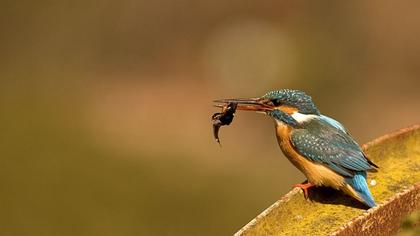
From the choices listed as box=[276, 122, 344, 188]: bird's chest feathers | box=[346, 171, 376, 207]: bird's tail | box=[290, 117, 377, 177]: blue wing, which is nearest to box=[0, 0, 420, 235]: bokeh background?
box=[276, 122, 344, 188]: bird's chest feathers

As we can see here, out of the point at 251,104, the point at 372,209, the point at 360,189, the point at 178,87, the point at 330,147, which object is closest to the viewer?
the point at 372,209

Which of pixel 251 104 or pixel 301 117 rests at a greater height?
pixel 251 104

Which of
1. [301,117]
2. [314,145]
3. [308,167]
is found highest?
[301,117]

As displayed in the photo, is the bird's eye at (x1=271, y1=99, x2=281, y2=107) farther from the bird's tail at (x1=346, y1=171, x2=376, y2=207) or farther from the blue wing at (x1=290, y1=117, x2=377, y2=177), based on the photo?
the bird's tail at (x1=346, y1=171, x2=376, y2=207)

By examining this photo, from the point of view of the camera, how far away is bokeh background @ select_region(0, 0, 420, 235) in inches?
390

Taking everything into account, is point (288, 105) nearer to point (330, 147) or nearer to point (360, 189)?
point (330, 147)

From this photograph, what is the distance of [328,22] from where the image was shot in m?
11.9

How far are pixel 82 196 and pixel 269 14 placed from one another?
4062mm

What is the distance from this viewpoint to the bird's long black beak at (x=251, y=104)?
479 centimetres

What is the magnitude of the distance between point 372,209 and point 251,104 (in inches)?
50.1

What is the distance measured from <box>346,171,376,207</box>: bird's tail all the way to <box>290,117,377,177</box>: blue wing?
42mm

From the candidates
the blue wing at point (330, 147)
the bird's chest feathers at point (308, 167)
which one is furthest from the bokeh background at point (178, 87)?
the blue wing at point (330, 147)

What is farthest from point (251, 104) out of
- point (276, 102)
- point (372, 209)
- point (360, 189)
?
point (372, 209)

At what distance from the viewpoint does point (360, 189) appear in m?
4.36
